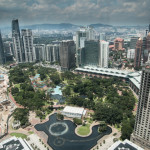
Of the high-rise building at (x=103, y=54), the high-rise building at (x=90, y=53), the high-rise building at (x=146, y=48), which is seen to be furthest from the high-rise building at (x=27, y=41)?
the high-rise building at (x=146, y=48)

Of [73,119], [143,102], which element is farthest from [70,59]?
[143,102]

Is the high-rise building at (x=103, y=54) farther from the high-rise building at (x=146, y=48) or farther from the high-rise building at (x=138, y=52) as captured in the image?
the high-rise building at (x=146, y=48)

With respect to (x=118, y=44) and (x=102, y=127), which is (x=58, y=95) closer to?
(x=102, y=127)

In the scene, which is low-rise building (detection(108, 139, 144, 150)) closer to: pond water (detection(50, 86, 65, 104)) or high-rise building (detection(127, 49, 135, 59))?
pond water (detection(50, 86, 65, 104))

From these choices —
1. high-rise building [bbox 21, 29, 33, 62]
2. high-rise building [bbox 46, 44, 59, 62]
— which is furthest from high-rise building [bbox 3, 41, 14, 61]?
high-rise building [bbox 46, 44, 59, 62]

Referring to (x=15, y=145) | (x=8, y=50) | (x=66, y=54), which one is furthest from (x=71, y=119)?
(x=8, y=50)

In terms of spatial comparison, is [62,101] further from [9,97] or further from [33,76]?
[33,76]

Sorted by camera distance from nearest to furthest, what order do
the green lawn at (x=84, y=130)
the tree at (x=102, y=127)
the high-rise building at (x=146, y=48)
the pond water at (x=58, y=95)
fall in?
the tree at (x=102, y=127) → the green lawn at (x=84, y=130) → the pond water at (x=58, y=95) → the high-rise building at (x=146, y=48)
